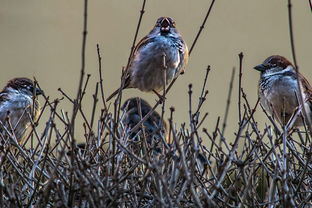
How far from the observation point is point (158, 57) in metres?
5.10

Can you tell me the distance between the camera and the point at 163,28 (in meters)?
5.10

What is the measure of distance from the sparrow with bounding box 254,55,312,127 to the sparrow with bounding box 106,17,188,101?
74 centimetres

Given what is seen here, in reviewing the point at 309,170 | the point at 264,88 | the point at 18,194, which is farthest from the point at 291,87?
the point at 18,194

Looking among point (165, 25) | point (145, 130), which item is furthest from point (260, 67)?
point (145, 130)

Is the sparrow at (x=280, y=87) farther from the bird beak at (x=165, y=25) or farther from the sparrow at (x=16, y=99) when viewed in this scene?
the sparrow at (x=16, y=99)

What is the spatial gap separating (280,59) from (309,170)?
270 centimetres

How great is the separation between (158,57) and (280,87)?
1049 millimetres

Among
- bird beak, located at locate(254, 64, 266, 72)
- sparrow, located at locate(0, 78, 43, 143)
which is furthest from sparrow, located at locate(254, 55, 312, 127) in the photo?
sparrow, located at locate(0, 78, 43, 143)

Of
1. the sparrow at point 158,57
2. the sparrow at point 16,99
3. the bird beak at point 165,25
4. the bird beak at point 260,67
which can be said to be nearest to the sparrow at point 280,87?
the bird beak at point 260,67

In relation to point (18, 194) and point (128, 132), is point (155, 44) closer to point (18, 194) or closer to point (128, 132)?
point (128, 132)

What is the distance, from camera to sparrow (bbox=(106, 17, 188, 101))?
16.4 feet

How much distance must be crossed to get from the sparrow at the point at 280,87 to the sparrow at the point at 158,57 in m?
0.74

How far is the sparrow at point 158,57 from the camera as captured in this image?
4.99m

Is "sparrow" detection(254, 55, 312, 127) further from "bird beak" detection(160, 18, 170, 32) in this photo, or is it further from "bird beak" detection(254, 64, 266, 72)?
"bird beak" detection(160, 18, 170, 32)
